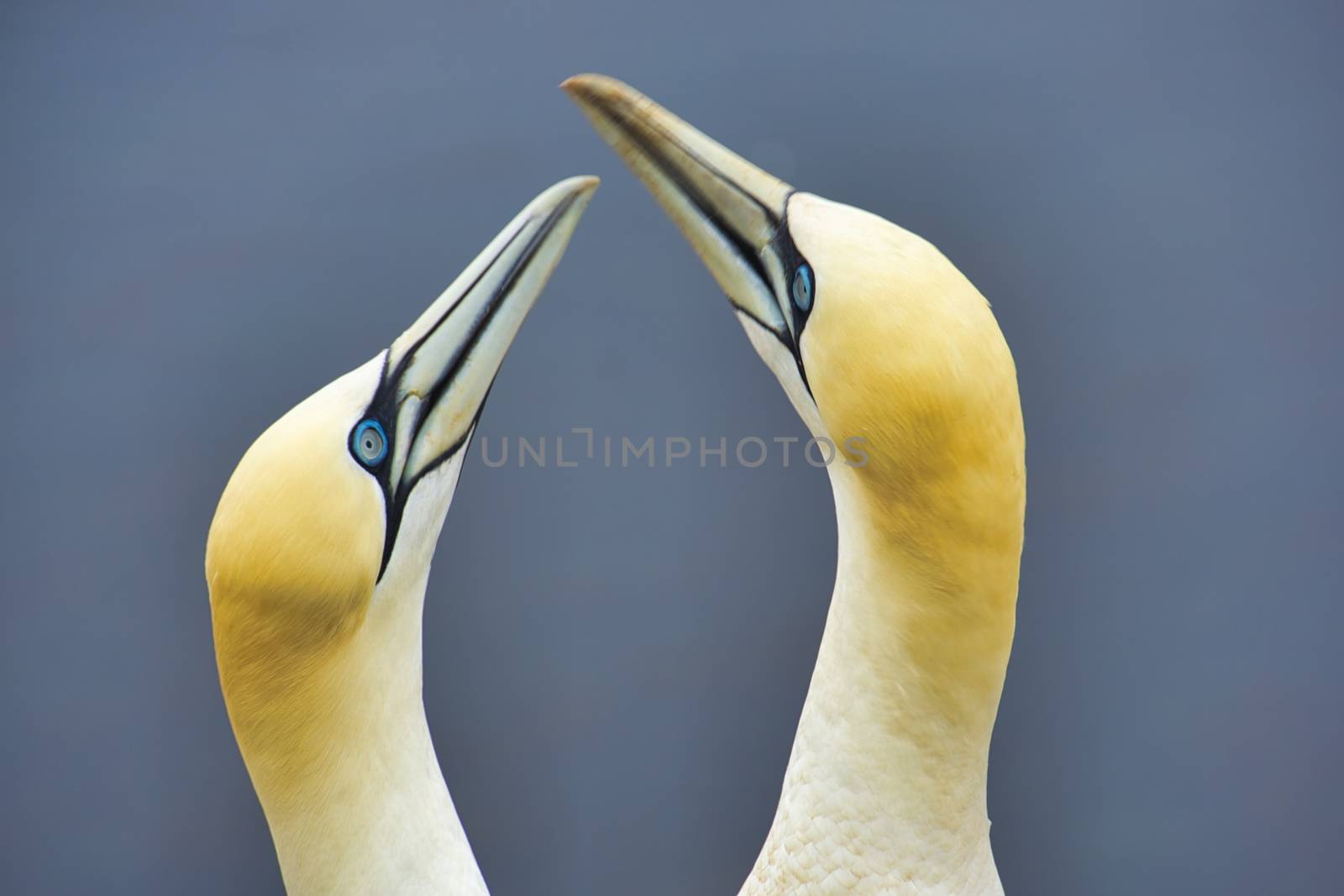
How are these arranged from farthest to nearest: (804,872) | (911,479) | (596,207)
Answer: (596,207), (804,872), (911,479)

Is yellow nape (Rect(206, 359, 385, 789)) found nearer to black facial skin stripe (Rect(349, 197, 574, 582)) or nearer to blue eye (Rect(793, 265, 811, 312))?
black facial skin stripe (Rect(349, 197, 574, 582))

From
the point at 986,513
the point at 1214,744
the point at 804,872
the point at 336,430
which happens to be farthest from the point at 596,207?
the point at 1214,744

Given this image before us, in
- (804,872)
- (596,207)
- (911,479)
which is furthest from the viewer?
(596,207)

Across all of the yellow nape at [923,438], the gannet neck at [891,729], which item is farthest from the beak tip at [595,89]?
the gannet neck at [891,729]

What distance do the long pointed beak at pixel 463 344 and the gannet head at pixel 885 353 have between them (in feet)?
1.03

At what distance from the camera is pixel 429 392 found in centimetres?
270

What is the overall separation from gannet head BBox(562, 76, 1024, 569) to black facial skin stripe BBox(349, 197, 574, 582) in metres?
0.36

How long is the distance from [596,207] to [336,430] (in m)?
1.24

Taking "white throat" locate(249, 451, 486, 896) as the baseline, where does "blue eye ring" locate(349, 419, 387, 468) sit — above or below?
above

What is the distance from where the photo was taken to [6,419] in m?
3.59

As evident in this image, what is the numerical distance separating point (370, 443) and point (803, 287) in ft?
2.77

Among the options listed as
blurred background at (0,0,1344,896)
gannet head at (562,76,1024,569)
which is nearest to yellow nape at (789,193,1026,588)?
gannet head at (562,76,1024,569)

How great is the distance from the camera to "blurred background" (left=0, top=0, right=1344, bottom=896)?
3520 millimetres

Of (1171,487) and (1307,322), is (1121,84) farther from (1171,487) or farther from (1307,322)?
(1171,487)
